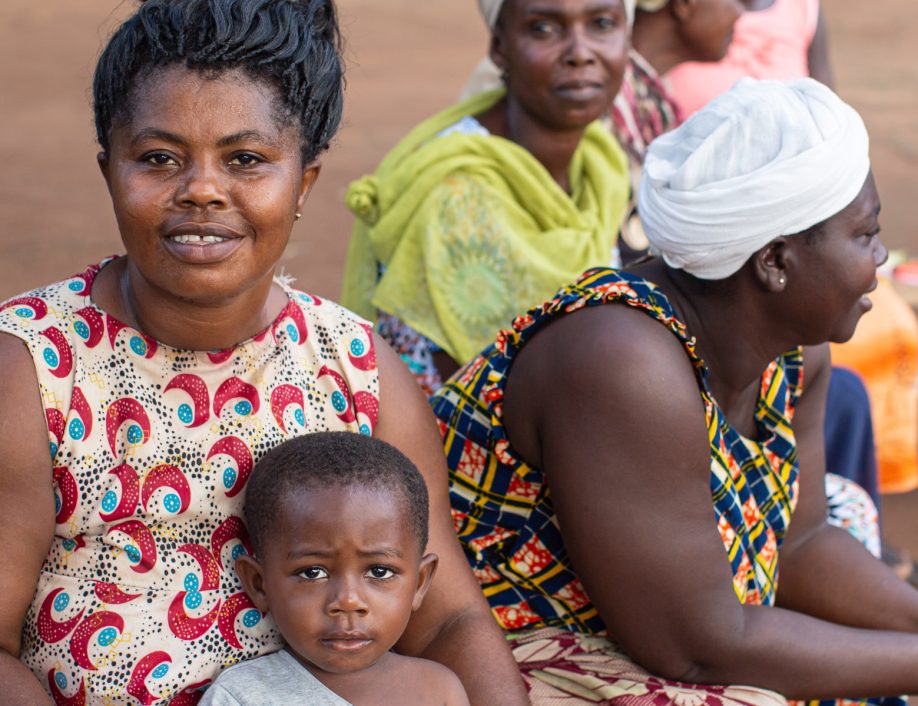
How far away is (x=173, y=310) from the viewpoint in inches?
83.9

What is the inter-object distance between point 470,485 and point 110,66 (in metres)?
1.12

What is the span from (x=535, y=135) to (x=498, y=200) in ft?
1.06

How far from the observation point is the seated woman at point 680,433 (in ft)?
7.97

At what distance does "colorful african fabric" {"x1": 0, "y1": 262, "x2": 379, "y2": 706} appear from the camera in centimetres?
208

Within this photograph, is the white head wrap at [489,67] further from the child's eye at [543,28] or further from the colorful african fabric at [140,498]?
the colorful african fabric at [140,498]

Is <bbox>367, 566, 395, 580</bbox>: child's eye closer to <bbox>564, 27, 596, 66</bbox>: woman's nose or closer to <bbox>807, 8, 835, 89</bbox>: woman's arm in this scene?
<bbox>564, 27, 596, 66</bbox>: woman's nose

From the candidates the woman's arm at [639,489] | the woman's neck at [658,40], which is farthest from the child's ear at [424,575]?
the woman's neck at [658,40]

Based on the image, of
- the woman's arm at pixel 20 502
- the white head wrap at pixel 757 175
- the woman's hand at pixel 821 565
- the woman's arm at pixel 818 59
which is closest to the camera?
the woman's arm at pixel 20 502

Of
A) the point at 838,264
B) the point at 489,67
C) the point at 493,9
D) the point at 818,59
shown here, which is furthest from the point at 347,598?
the point at 818,59

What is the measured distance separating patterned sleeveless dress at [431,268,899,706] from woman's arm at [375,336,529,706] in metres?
0.24

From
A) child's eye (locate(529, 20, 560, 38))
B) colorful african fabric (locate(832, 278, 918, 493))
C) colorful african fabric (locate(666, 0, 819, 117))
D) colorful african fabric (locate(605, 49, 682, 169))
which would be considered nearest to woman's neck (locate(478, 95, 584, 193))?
child's eye (locate(529, 20, 560, 38))

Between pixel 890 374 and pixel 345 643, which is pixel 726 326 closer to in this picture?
pixel 345 643

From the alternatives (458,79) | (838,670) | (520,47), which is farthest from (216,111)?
(458,79)

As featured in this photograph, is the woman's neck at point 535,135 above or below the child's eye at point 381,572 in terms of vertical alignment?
above
